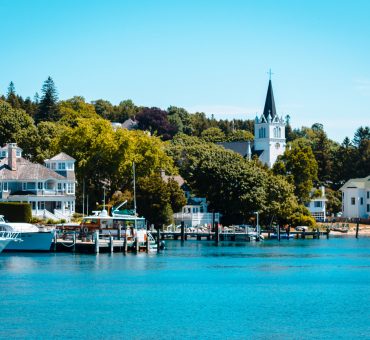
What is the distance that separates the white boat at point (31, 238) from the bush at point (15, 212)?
32.3 ft

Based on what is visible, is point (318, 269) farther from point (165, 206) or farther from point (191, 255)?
point (165, 206)

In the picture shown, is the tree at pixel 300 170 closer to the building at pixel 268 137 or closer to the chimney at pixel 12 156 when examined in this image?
the building at pixel 268 137

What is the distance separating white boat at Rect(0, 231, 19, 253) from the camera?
285 feet

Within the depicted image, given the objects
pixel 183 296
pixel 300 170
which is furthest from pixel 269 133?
pixel 183 296

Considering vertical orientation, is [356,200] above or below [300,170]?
below

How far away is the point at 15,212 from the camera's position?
104 m

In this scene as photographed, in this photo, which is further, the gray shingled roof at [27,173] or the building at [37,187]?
the gray shingled roof at [27,173]

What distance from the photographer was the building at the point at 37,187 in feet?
372

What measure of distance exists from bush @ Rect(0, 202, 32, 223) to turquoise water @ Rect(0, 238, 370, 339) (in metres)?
13.2

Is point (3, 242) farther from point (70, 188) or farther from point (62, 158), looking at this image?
point (62, 158)

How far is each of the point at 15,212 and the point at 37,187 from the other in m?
10.5

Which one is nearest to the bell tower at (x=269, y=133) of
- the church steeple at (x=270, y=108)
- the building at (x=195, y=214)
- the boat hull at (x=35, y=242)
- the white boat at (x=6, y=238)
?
the church steeple at (x=270, y=108)

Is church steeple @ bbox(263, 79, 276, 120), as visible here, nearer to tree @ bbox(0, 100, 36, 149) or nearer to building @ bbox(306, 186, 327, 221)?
building @ bbox(306, 186, 327, 221)

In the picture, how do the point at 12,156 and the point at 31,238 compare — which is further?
the point at 12,156
